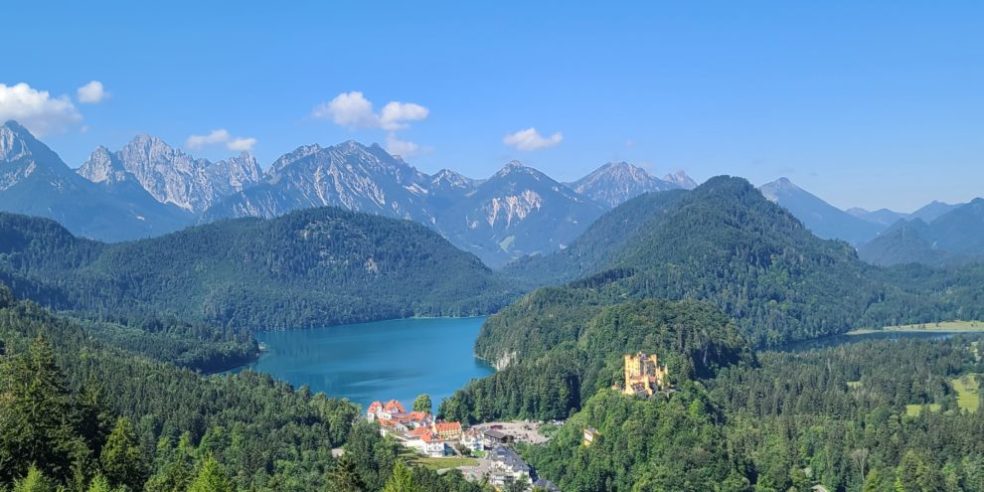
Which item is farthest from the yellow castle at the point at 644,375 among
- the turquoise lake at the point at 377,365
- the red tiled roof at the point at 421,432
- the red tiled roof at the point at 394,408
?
the turquoise lake at the point at 377,365

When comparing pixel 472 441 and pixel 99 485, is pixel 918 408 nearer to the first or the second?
pixel 472 441

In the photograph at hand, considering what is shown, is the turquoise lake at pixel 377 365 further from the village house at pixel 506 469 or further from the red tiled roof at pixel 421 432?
the village house at pixel 506 469

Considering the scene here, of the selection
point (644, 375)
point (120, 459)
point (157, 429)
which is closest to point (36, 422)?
point (120, 459)

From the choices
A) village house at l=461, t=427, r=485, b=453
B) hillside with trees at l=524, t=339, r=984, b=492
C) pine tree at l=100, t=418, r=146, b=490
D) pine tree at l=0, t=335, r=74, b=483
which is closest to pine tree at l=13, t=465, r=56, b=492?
pine tree at l=0, t=335, r=74, b=483

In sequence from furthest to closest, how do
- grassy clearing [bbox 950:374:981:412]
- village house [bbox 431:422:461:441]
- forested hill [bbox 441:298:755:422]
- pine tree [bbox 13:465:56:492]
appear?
1. grassy clearing [bbox 950:374:981:412]
2. forested hill [bbox 441:298:755:422]
3. village house [bbox 431:422:461:441]
4. pine tree [bbox 13:465:56:492]

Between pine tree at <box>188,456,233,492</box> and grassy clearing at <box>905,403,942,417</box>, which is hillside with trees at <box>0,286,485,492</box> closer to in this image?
pine tree at <box>188,456,233,492</box>

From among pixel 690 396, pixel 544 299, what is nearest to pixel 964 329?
pixel 544 299

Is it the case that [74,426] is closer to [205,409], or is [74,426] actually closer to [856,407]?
[205,409]
